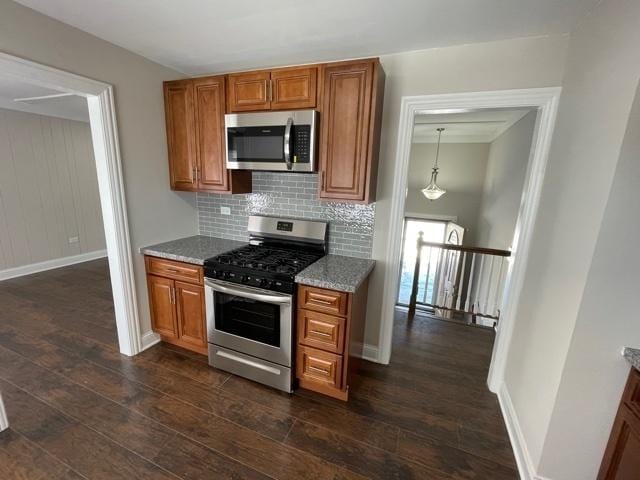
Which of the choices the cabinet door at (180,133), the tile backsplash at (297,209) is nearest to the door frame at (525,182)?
the tile backsplash at (297,209)

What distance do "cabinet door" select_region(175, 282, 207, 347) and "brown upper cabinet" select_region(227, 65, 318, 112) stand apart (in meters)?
1.54

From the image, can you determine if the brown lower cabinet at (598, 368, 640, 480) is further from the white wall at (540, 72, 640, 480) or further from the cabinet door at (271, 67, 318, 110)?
the cabinet door at (271, 67, 318, 110)

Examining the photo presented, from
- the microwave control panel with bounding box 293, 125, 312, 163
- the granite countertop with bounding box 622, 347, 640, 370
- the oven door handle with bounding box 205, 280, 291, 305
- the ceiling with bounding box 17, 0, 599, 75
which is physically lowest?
the oven door handle with bounding box 205, 280, 291, 305

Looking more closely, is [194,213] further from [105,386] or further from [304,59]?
[304,59]

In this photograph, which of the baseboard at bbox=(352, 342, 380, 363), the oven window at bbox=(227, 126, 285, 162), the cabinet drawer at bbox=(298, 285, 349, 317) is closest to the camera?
the cabinet drawer at bbox=(298, 285, 349, 317)

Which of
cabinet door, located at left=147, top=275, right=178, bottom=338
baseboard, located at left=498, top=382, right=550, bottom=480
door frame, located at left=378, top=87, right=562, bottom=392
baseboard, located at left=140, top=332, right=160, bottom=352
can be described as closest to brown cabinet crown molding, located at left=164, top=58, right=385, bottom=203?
door frame, located at left=378, top=87, right=562, bottom=392

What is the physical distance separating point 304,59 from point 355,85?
0.61 m

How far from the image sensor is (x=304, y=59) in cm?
220

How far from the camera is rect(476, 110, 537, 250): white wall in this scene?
3076mm

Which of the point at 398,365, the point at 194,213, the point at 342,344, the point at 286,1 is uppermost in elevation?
the point at 286,1

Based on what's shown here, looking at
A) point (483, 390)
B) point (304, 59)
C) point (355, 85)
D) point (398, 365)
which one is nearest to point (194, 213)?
point (304, 59)

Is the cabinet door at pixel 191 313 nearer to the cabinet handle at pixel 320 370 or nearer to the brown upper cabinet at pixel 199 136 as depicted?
the brown upper cabinet at pixel 199 136

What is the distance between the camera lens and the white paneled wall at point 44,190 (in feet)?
13.4

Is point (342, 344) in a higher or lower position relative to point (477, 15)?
lower
